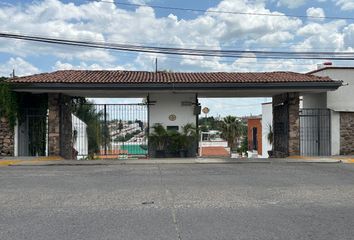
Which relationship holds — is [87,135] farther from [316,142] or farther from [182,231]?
[182,231]

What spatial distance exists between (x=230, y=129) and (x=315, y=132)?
Answer: 107 ft

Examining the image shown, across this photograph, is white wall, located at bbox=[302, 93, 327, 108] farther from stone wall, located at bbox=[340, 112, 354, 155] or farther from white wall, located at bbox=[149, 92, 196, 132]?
white wall, located at bbox=[149, 92, 196, 132]

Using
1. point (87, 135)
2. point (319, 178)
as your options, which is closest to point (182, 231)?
point (319, 178)

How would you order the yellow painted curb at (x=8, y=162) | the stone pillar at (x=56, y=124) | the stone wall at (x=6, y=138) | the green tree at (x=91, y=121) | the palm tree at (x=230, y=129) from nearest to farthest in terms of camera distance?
the yellow painted curb at (x=8, y=162)
the stone wall at (x=6, y=138)
the stone pillar at (x=56, y=124)
the green tree at (x=91, y=121)
the palm tree at (x=230, y=129)

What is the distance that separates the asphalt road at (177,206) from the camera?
6211 mm

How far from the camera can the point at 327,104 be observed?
69.3 ft

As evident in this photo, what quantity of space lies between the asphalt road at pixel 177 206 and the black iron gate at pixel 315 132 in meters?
8.44

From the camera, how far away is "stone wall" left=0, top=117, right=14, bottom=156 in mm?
19500

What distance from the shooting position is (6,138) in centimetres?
1958

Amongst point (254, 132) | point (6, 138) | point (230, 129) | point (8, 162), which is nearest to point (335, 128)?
point (8, 162)

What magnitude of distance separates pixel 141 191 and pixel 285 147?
12742 mm

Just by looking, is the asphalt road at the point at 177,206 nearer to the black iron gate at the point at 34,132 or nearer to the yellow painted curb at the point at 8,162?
the yellow painted curb at the point at 8,162

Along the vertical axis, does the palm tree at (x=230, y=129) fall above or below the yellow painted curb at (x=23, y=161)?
above

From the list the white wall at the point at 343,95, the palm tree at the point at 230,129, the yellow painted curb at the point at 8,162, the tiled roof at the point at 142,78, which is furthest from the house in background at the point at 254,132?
the yellow painted curb at the point at 8,162
